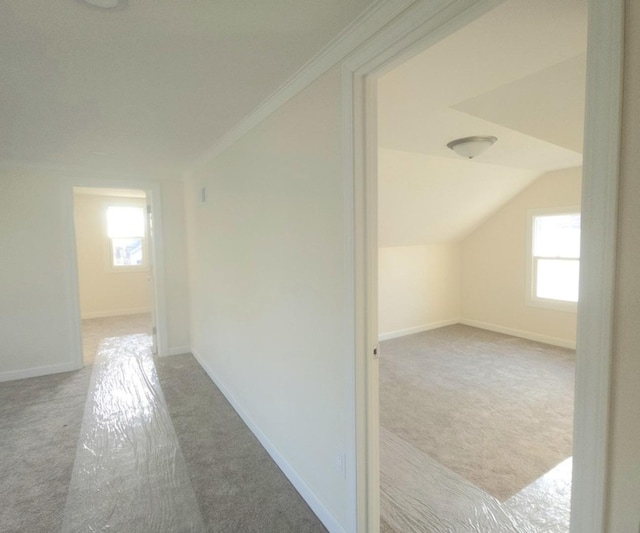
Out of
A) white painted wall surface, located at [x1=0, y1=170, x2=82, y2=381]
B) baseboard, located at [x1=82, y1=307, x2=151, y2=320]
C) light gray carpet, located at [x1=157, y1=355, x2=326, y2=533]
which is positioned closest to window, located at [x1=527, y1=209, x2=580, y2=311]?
light gray carpet, located at [x1=157, y1=355, x2=326, y2=533]

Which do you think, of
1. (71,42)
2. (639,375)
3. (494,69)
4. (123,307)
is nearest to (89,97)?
(71,42)

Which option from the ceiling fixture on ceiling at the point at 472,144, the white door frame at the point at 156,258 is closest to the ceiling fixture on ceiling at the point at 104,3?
the ceiling fixture on ceiling at the point at 472,144

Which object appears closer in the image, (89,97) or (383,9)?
(383,9)

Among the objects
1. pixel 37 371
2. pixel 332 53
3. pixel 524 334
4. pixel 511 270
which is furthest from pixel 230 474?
pixel 511 270

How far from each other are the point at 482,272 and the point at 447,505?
4.48 metres

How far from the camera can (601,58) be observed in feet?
2.51

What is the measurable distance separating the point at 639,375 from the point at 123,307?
768 centimetres

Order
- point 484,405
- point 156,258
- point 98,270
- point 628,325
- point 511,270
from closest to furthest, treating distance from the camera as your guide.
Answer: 1. point 628,325
2. point 484,405
3. point 156,258
4. point 511,270
5. point 98,270

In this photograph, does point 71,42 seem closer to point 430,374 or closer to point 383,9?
point 383,9

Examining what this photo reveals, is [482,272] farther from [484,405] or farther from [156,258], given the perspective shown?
[156,258]

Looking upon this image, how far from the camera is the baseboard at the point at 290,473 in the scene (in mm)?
1813

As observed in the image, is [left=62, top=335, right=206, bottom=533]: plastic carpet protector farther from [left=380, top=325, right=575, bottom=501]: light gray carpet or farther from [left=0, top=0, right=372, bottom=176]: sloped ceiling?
[left=0, top=0, right=372, bottom=176]: sloped ceiling

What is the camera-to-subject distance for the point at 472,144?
2818mm

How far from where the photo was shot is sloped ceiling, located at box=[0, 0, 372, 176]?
1306 mm
